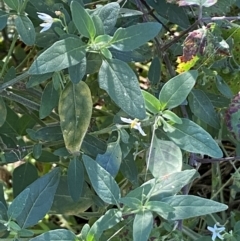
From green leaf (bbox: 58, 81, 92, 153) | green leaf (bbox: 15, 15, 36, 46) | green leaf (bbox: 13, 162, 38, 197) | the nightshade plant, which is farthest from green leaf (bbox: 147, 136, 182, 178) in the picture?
green leaf (bbox: 13, 162, 38, 197)

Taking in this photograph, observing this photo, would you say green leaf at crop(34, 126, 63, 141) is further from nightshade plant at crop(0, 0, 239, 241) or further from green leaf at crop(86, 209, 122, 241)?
green leaf at crop(86, 209, 122, 241)

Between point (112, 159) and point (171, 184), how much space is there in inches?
4.2

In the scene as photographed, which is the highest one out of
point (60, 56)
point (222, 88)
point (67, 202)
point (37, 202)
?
point (60, 56)

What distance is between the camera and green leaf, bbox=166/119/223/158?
29.2 inches

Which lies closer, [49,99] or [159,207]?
[159,207]

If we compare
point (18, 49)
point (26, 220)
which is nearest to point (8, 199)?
point (18, 49)

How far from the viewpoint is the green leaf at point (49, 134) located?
91 cm

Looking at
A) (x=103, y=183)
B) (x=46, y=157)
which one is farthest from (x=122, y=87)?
(x=46, y=157)

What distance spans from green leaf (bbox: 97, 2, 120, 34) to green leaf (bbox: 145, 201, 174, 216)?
0.26 metres

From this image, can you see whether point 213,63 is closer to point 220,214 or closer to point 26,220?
point 26,220

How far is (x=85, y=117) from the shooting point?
0.82 metres

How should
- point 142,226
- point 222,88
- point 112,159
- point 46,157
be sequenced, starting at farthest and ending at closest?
point 46,157 → point 222,88 → point 112,159 → point 142,226

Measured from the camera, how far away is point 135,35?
0.72 m

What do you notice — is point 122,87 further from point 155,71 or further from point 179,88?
point 155,71
